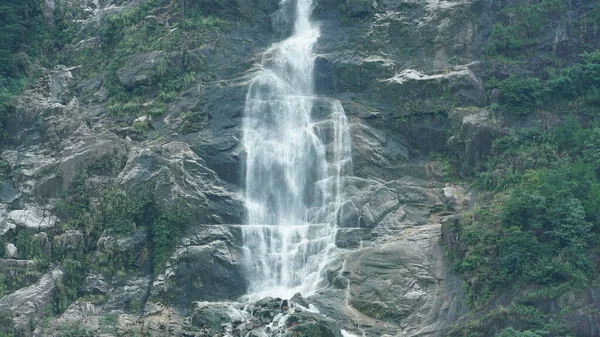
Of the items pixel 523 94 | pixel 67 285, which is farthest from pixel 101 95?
pixel 523 94

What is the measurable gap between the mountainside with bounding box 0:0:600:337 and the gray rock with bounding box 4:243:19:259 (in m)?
0.11

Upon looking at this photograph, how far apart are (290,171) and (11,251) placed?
14.1m

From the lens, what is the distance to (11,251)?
56500 mm

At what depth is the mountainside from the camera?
175 feet

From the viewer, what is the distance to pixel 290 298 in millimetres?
54969

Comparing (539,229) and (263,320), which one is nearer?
(263,320)

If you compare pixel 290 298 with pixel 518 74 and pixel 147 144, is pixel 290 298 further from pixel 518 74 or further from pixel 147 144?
pixel 518 74

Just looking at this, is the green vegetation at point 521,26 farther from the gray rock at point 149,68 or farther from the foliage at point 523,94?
the gray rock at point 149,68

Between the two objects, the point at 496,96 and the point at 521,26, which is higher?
the point at 521,26

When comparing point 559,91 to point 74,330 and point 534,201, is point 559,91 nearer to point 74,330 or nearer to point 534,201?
point 534,201

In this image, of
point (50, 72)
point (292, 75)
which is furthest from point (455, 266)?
point (50, 72)

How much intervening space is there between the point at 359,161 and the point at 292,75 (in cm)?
734

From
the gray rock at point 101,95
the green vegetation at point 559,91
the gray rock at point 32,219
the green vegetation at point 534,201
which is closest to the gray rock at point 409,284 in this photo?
the green vegetation at point 534,201

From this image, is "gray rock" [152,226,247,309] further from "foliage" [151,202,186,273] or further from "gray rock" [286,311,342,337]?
"gray rock" [286,311,342,337]
